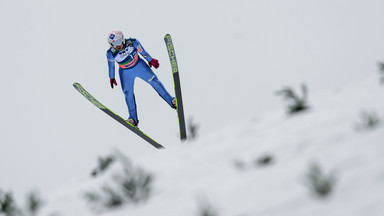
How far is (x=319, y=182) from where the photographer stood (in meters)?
2.43

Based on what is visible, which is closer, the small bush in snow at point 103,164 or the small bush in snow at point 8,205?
the small bush in snow at point 8,205

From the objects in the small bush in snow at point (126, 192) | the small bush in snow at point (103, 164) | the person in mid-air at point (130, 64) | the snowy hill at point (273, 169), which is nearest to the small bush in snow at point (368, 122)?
the snowy hill at point (273, 169)

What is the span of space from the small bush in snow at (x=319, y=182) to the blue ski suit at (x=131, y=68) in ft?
20.8

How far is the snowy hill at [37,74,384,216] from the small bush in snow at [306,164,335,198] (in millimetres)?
14

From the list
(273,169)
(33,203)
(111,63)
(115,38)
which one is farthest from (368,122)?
(111,63)

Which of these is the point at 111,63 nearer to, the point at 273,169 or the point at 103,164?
the point at 103,164

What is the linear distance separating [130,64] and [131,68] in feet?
0.34

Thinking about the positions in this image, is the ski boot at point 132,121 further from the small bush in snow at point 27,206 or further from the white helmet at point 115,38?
the small bush in snow at point 27,206

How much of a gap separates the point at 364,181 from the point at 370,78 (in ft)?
9.85

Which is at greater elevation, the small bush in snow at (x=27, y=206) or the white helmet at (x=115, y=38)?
the white helmet at (x=115, y=38)

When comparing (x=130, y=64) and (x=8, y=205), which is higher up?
(x=130, y=64)

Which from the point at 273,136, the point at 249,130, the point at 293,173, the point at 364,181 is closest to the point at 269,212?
the point at 293,173

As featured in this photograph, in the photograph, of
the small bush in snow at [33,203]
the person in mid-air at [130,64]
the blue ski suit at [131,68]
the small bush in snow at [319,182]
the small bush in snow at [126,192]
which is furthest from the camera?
the blue ski suit at [131,68]

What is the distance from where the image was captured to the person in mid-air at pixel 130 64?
845 cm
